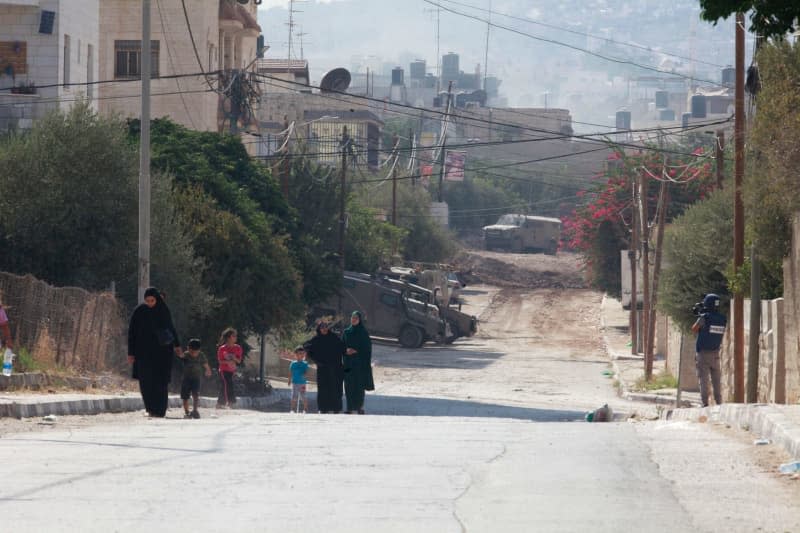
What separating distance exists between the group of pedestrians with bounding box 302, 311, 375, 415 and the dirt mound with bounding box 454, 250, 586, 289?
64.2 metres

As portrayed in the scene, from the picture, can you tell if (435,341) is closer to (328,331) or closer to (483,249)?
(328,331)

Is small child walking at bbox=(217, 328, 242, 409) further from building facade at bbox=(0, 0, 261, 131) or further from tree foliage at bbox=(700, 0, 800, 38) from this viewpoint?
building facade at bbox=(0, 0, 261, 131)

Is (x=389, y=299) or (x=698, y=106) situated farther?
(x=698, y=106)

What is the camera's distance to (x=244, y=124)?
5681 cm

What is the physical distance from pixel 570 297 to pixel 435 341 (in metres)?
27.3

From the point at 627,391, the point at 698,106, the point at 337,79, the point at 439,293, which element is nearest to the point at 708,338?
the point at 627,391

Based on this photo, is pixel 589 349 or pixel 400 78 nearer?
pixel 589 349

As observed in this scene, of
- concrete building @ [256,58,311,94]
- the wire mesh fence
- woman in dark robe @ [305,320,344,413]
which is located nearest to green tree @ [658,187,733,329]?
woman in dark robe @ [305,320,344,413]

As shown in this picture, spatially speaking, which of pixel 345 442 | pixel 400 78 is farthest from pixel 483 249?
pixel 345 442

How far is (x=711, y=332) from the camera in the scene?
69.8ft

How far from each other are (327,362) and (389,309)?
31.0m

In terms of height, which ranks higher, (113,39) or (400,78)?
(400,78)

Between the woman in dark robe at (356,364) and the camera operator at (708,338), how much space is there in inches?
211

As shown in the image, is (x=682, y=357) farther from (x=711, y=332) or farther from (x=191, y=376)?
(x=191, y=376)
